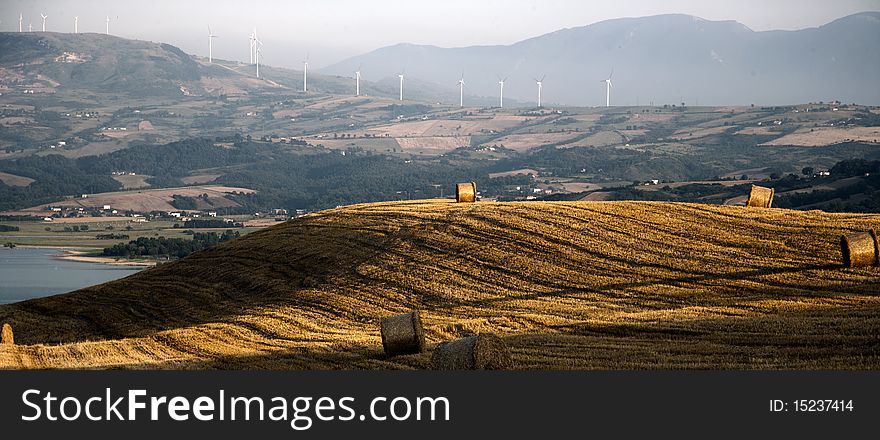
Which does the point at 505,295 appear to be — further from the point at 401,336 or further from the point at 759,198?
the point at 759,198

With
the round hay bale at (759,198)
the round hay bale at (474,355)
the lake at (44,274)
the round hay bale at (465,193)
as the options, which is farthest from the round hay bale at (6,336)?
the lake at (44,274)

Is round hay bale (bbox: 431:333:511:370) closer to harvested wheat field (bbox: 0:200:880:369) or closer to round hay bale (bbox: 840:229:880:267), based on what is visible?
harvested wheat field (bbox: 0:200:880:369)

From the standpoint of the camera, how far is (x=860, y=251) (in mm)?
28250

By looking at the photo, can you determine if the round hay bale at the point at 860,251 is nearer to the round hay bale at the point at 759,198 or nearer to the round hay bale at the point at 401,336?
the round hay bale at the point at 759,198

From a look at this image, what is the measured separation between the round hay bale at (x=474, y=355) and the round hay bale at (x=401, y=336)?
3637 millimetres

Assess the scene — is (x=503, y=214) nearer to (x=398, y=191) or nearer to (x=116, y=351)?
(x=116, y=351)

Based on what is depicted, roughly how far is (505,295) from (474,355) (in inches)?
455

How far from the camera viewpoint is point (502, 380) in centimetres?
1479

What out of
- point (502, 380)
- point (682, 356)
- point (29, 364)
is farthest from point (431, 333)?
point (502, 380)

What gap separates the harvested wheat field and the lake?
39598mm

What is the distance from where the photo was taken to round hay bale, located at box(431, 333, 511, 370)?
57.5 ft

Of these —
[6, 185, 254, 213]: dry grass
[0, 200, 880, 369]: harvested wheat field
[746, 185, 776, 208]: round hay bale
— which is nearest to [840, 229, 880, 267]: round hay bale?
[0, 200, 880, 369]: harvested wheat field

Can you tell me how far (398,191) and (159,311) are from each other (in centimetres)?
15830

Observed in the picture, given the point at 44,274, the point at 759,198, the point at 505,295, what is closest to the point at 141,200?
the point at 44,274
